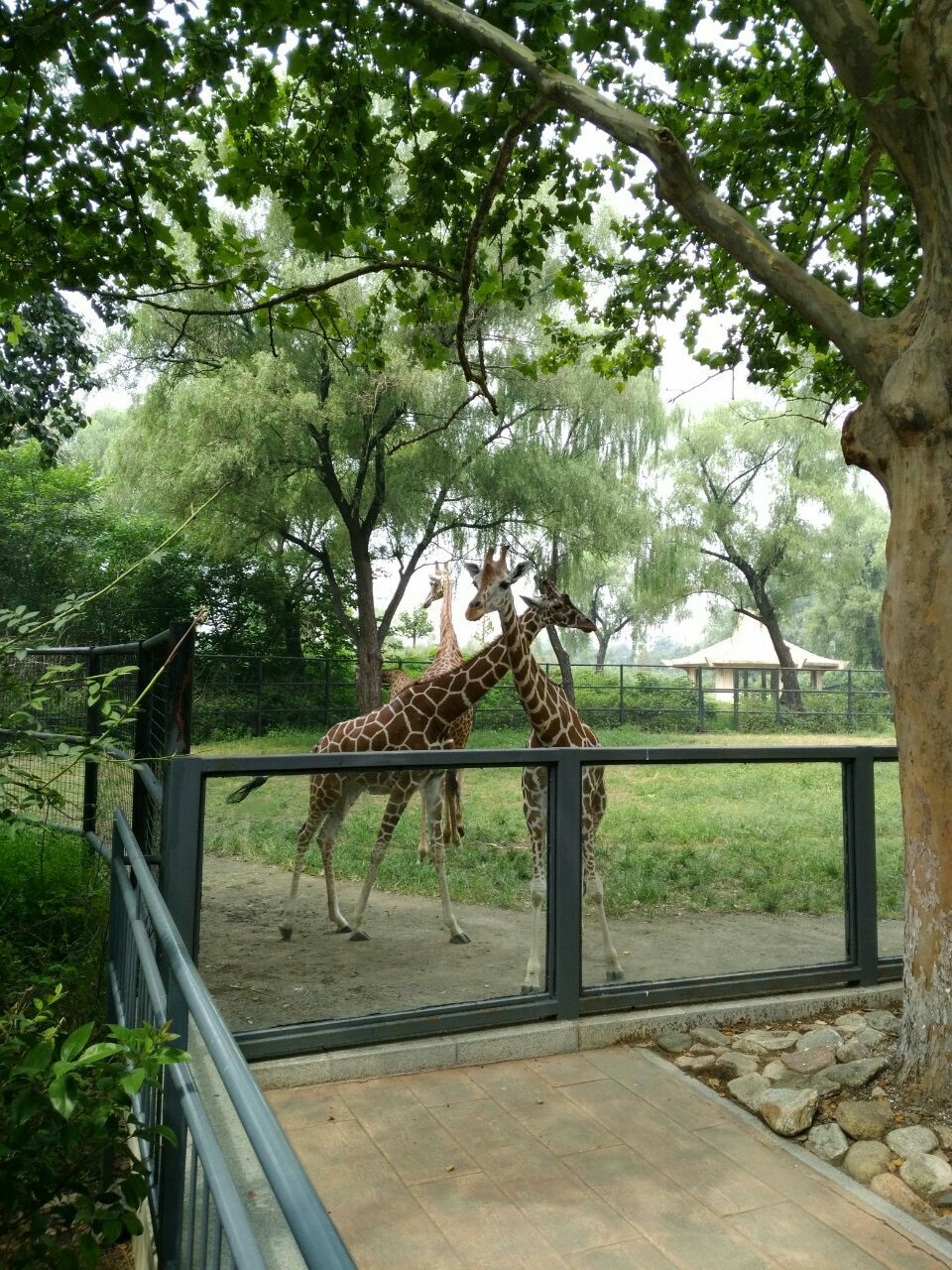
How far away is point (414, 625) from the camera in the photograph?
3541 cm

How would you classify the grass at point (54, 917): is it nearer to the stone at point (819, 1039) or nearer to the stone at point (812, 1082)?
the stone at point (812, 1082)

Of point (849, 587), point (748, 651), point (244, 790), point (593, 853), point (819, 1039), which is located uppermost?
point (849, 587)

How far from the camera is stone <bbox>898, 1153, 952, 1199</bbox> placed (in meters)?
3.14

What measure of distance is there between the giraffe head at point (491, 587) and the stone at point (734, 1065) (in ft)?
9.34

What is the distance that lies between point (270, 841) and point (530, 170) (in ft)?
16.2

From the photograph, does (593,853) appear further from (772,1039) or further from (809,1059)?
(809,1059)

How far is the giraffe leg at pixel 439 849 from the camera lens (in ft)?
14.0

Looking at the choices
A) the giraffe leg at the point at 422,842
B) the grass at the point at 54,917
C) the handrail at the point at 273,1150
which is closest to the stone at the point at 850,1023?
the giraffe leg at the point at 422,842

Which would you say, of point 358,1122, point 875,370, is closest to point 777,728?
point 875,370

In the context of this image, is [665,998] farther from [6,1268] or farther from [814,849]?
[6,1268]

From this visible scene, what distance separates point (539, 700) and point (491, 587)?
0.92 m

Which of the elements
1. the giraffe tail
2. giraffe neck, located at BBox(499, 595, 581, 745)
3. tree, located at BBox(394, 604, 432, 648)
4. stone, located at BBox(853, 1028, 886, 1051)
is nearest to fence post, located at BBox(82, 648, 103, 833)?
the giraffe tail

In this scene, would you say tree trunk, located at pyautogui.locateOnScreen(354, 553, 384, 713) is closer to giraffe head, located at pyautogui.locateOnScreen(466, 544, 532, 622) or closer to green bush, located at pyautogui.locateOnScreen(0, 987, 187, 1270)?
giraffe head, located at pyautogui.locateOnScreen(466, 544, 532, 622)

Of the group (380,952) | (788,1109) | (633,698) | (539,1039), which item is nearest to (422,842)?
(380,952)
